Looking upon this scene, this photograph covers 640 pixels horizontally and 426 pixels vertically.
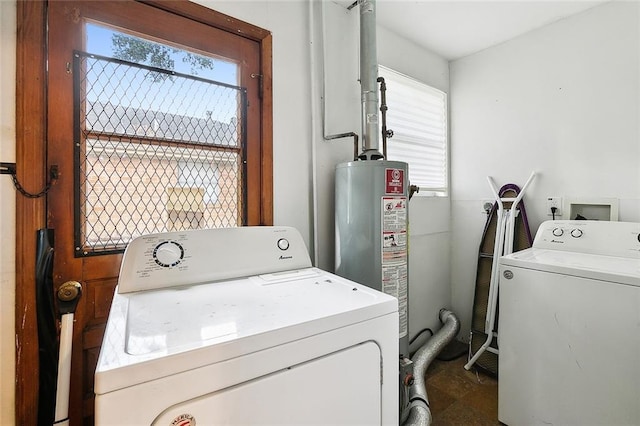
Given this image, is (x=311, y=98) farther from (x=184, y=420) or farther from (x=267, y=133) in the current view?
(x=184, y=420)

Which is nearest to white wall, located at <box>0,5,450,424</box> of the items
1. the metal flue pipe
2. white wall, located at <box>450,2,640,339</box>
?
the metal flue pipe

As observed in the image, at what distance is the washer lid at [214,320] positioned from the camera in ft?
1.94

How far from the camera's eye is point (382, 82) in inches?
70.9

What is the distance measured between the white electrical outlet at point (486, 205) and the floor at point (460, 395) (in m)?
1.18

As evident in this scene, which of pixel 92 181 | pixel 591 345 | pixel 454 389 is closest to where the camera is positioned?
pixel 92 181

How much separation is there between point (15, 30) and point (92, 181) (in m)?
0.54

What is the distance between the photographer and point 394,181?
1.46 metres

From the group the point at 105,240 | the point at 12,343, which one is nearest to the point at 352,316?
the point at 105,240

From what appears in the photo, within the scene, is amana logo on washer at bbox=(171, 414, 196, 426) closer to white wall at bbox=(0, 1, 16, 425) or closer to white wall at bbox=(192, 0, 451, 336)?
white wall at bbox=(0, 1, 16, 425)

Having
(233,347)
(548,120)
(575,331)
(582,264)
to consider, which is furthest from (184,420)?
(548,120)

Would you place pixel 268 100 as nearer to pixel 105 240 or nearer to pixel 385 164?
pixel 385 164

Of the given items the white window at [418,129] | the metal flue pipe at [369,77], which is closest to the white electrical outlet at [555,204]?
the white window at [418,129]

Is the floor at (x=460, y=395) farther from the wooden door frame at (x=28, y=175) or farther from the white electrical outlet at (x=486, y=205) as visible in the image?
the wooden door frame at (x=28, y=175)

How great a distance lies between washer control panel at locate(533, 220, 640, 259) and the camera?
159cm
